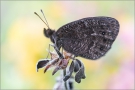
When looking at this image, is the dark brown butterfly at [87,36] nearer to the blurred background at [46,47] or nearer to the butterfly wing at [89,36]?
the butterfly wing at [89,36]

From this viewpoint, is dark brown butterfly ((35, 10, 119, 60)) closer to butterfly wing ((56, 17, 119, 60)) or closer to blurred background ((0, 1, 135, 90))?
butterfly wing ((56, 17, 119, 60))

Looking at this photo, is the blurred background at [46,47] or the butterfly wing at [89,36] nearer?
the butterfly wing at [89,36]

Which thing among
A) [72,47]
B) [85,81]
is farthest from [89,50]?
[85,81]

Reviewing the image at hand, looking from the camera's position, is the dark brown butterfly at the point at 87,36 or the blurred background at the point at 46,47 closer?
the dark brown butterfly at the point at 87,36

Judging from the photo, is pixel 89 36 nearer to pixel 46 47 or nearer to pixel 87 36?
pixel 87 36

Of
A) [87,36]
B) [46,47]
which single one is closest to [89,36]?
[87,36]

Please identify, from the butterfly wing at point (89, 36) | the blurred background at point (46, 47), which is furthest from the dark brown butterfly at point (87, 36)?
the blurred background at point (46, 47)

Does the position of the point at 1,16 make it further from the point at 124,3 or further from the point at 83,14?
the point at 124,3
